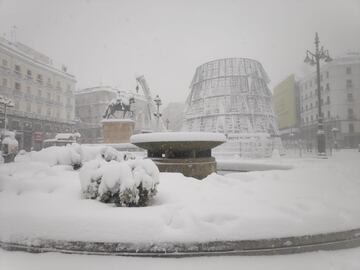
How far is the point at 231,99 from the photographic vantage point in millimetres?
5320

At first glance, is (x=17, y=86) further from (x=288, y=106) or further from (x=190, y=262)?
(x=288, y=106)

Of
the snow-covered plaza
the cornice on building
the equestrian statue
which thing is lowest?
the snow-covered plaza

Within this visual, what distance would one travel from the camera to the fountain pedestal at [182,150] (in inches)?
142

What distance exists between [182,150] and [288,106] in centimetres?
167

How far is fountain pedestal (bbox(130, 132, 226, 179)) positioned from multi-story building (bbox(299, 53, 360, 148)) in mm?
1352

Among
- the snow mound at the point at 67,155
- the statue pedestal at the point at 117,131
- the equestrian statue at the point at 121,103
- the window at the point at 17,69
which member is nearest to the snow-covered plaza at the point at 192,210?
the snow mound at the point at 67,155

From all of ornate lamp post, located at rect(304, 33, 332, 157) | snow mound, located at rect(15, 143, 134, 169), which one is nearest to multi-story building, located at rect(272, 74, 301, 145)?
ornate lamp post, located at rect(304, 33, 332, 157)

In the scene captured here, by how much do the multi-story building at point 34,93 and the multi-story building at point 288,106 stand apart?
297 centimetres

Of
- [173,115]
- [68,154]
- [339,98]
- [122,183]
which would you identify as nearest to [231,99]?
[173,115]

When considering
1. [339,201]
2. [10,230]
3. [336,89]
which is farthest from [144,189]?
[336,89]

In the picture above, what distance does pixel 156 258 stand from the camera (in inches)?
72.2

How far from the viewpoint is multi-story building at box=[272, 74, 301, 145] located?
3.18 meters

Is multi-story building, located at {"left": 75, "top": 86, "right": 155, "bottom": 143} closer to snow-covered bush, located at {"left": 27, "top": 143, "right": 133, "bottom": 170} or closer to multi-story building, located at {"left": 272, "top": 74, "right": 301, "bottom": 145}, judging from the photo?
snow-covered bush, located at {"left": 27, "top": 143, "right": 133, "bottom": 170}

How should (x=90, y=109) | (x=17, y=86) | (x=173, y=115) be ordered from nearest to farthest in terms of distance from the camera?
(x=17, y=86), (x=90, y=109), (x=173, y=115)
